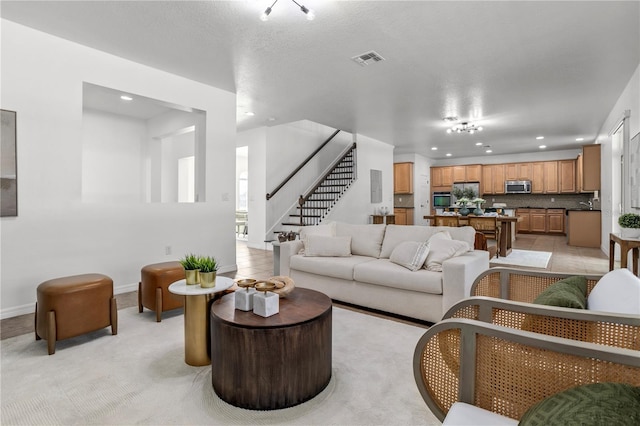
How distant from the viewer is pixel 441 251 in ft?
10.4

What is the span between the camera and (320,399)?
187cm

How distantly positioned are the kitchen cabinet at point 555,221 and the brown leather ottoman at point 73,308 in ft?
39.2

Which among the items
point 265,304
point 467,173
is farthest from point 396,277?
point 467,173

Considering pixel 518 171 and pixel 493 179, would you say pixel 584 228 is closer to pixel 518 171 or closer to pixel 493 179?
pixel 518 171

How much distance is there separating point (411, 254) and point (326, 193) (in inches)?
205

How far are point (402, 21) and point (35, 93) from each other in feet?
12.0

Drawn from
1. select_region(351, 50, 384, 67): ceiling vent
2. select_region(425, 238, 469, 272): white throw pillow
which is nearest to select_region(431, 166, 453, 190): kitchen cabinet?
select_region(351, 50, 384, 67): ceiling vent

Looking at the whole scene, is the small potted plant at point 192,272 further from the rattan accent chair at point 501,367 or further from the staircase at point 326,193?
the staircase at point 326,193

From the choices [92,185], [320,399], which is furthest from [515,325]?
[92,185]

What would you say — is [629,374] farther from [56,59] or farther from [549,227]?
[549,227]

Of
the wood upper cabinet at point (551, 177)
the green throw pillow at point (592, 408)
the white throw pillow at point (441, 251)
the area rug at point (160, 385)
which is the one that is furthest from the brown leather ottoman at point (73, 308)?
the wood upper cabinet at point (551, 177)

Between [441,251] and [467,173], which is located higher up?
[467,173]

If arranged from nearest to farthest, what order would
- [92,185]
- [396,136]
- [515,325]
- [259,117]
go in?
[515,325], [92,185], [259,117], [396,136]

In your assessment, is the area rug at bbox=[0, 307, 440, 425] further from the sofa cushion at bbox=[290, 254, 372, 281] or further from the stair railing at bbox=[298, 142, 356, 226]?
the stair railing at bbox=[298, 142, 356, 226]
